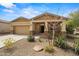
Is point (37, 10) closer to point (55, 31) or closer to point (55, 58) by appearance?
point (55, 31)

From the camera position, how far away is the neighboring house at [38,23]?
3868 mm

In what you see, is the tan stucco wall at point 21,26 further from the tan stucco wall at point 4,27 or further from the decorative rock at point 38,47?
the decorative rock at point 38,47

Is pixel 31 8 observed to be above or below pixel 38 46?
above

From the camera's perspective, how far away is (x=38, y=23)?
3908 mm

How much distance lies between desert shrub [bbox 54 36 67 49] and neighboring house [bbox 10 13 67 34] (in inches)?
8.6

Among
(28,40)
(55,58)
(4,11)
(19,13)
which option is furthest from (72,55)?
(4,11)

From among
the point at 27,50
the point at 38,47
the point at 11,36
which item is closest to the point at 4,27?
the point at 11,36

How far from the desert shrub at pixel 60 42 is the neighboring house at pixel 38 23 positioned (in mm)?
218

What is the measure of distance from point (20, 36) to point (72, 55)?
132cm

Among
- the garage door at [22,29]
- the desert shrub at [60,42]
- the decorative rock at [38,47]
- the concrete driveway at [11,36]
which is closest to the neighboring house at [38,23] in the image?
the garage door at [22,29]

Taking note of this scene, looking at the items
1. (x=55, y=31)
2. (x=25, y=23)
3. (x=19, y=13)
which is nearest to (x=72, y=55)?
(x=55, y=31)

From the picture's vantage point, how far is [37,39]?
13.0 feet

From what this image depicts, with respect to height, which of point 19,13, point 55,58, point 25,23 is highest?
point 19,13

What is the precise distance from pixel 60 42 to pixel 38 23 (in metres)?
0.69
